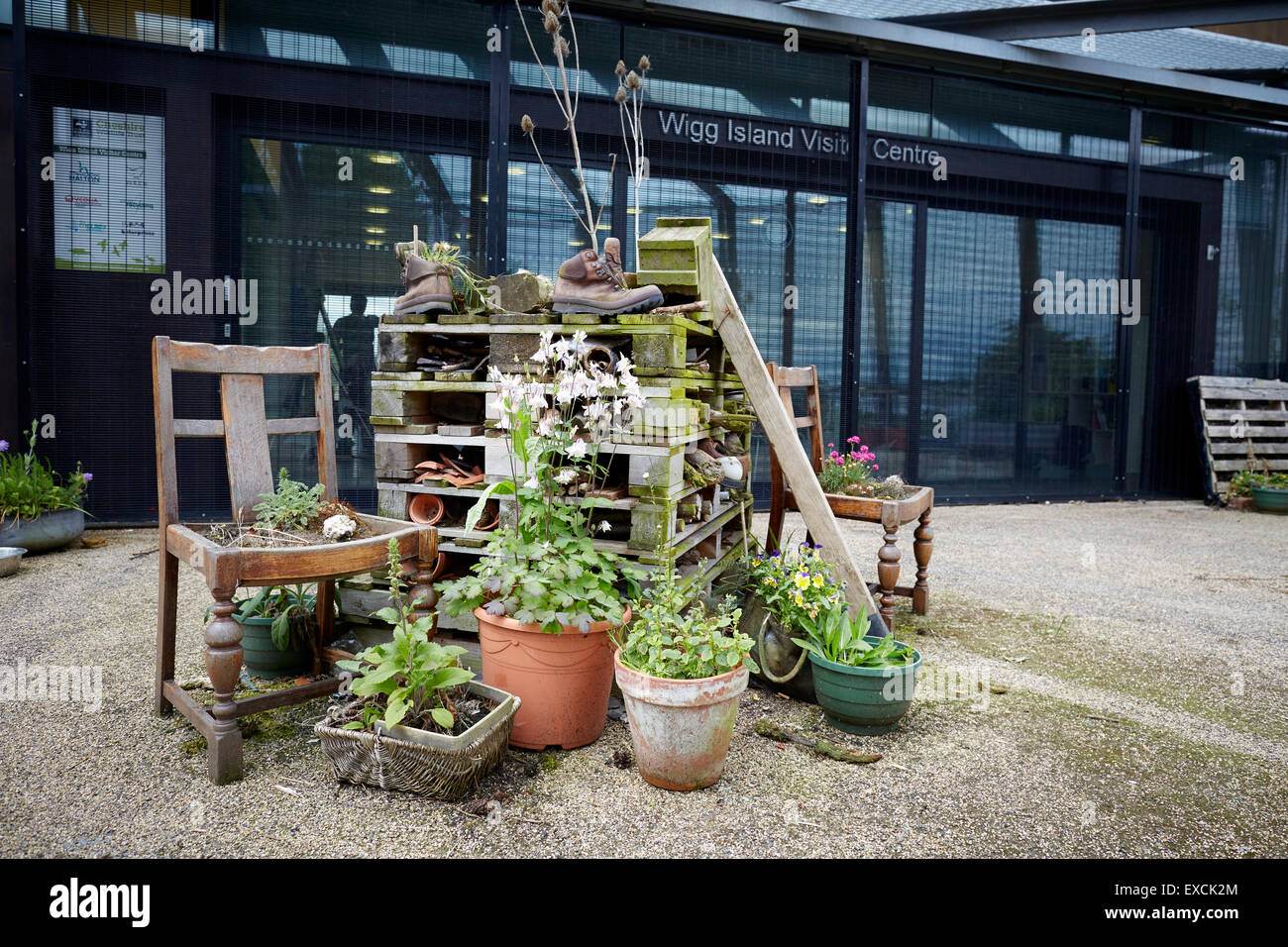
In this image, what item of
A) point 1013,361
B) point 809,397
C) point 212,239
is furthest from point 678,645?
point 1013,361

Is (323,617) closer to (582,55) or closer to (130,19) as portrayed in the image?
(130,19)

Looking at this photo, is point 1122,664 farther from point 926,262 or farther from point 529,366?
point 926,262

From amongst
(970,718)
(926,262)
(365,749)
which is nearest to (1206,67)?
(926,262)

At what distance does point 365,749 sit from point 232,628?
487 millimetres

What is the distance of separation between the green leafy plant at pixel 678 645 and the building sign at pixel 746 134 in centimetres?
532

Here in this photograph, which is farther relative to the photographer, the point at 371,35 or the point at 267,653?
the point at 371,35

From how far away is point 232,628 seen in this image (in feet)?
7.44

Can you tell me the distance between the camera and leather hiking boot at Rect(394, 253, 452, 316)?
3125 mm

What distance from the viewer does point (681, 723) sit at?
2229mm

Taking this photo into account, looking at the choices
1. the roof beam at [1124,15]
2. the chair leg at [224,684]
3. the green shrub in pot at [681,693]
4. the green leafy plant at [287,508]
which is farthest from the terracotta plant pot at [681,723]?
the roof beam at [1124,15]

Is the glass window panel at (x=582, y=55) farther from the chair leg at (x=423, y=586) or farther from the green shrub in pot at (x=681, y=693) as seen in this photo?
the green shrub in pot at (x=681, y=693)

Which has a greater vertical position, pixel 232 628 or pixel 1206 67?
pixel 1206 67

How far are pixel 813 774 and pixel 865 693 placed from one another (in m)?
0.34

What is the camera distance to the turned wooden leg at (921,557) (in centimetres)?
407
